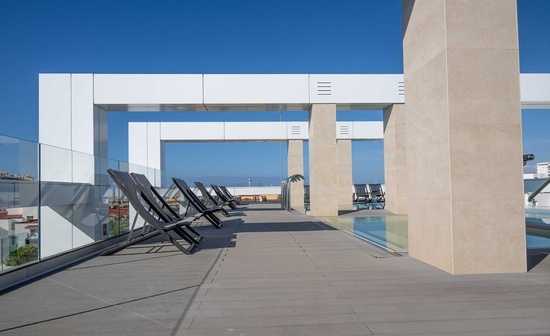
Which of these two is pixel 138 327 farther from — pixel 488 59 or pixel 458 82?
pixel 488 59

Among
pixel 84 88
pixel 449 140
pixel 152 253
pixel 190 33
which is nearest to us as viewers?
pixel 449 140

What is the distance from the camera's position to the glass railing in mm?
4730

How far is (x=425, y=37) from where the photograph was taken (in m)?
5.27

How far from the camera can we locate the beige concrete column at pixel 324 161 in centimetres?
1399

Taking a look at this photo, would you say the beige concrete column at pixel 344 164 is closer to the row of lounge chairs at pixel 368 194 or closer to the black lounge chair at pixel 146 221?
the row of lounge chairs at pixel 368 194

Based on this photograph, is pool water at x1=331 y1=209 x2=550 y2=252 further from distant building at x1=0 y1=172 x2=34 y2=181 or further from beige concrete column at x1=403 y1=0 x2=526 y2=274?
distant building at x1=0 y1=172 x2=34 y2=181

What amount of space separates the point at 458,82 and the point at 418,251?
6.55 ft

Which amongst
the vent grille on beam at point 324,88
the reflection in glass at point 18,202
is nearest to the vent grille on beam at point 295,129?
the vent grille on beam at point 324,88

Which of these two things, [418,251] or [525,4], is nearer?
[418,251]

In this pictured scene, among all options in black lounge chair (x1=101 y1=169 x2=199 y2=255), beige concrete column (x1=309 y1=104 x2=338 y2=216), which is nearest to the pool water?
black lounge chair (x1=101 y1=169 x2=199 y2=255)

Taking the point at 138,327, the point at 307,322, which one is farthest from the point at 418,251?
the point at 138,327

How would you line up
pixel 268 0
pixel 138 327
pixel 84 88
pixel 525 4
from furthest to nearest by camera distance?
pixel 268 0, pixel 84 88, pixel 525 4, pixel 138 327

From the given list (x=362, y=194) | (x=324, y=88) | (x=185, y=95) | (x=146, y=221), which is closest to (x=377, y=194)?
(x=362, y=194)

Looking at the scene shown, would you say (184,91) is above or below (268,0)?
below
